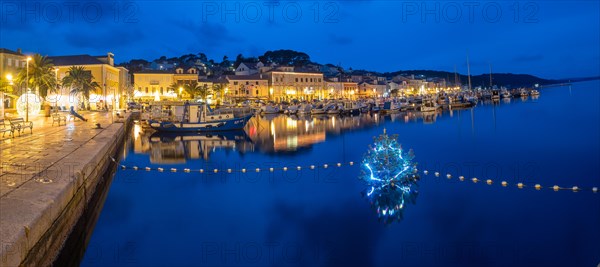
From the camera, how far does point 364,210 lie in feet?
35.8

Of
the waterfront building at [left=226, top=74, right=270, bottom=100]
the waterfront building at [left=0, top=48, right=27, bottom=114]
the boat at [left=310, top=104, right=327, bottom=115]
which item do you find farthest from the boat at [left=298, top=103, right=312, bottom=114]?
the waterfront building at [left=0, top=48, right=27, bottom=114]

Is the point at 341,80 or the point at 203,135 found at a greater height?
the point at 341,80

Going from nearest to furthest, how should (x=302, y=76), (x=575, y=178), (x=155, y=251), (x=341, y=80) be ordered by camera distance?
(x=155, y=251) < (x=575, y=178) < (x=302, y=76) < (x=341, y=80)

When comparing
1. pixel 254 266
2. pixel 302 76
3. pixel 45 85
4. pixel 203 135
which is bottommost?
pixel 254 266

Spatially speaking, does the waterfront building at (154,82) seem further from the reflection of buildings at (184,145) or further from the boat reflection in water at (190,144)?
the reflection of buildings at (184,145)

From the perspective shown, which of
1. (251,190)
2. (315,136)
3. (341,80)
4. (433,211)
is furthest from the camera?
(341,80)

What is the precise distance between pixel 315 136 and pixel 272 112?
31.9m

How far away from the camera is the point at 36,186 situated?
777cm

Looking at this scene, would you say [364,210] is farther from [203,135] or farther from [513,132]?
[513,132]

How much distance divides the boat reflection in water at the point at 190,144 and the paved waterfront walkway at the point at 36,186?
22.4 ft

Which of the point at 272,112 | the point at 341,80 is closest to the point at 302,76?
the point at 341,80

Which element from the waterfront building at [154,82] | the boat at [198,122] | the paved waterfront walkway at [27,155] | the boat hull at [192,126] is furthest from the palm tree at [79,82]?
the paved waterfront walkway at [27,155]

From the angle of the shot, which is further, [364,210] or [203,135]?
[203,135]

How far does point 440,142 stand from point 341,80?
234 ft
